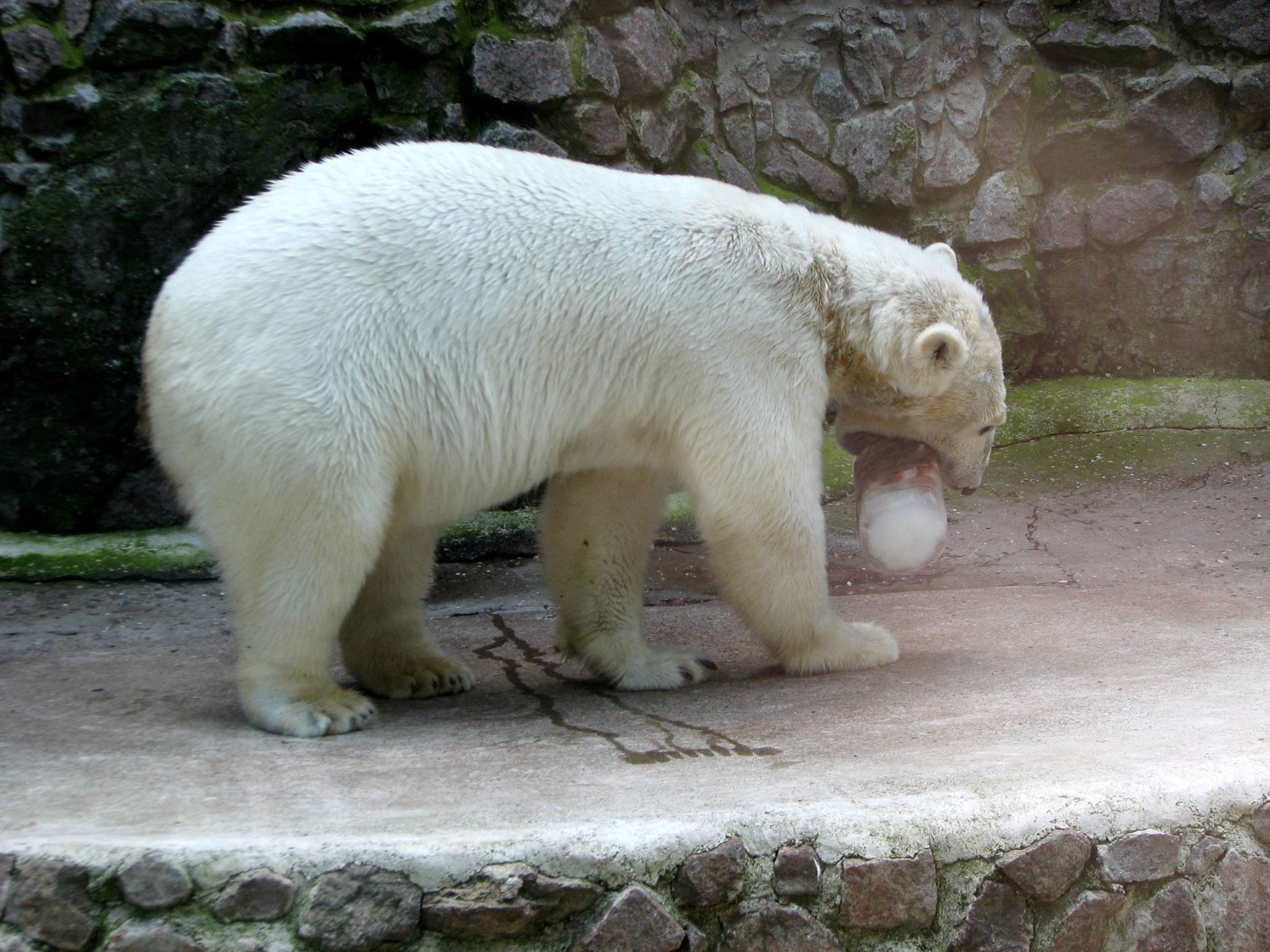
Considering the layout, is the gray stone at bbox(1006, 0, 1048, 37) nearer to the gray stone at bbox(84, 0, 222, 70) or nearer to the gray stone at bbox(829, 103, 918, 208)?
the gray stone at bbox(829, 103, 918, 208)

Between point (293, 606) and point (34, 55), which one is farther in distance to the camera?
point (34, 55)

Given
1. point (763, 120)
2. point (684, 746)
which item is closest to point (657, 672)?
point (684, 746)

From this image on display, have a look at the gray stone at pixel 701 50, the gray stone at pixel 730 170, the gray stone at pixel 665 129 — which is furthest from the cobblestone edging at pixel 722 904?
the gray stone at pixel 701 50

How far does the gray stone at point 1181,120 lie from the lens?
612 cm

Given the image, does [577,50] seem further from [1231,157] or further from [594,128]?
[1231,157]

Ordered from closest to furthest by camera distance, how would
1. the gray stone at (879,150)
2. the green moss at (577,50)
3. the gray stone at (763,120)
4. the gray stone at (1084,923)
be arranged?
the gray stone at (1084,923), the green moss at (577,50), the gray stone at (763,120), the gray stone at (879,150)

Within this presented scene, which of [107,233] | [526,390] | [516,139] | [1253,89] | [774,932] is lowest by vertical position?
[774,932]

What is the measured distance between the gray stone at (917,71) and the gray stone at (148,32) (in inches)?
124

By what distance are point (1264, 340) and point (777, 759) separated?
4838 mm

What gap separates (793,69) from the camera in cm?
606

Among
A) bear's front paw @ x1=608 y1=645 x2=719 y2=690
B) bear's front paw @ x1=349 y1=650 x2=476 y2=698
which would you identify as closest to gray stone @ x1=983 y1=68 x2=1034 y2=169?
bear's front paw @ x1=608 y1=645 x2=719 y2=690

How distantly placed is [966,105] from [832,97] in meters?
0.67

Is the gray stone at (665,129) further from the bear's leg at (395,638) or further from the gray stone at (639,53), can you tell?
the bear's leg at (395,638)

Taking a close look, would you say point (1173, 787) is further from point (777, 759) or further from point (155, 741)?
point (155, 741)
